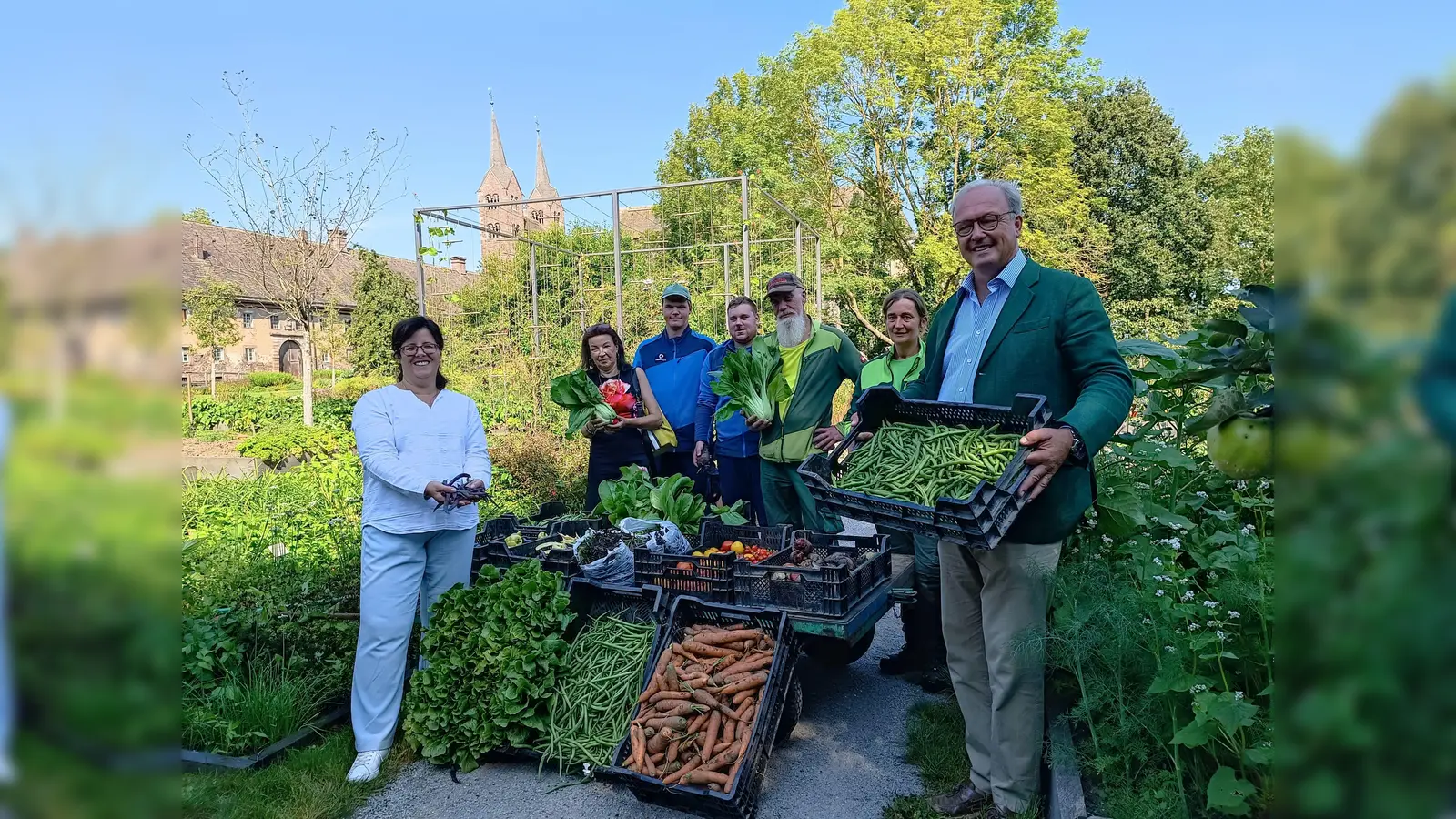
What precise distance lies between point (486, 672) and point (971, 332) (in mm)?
2864

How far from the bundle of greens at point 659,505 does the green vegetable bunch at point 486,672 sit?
1.08 metres

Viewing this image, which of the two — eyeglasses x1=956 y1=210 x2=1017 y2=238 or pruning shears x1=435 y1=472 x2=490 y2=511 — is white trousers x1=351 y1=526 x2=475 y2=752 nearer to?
pruning shears x1=435 y1=472 x2=490 y2=511

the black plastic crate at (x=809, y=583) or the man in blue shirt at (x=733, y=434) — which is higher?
the man in blue shirt at (x=733, y=434)

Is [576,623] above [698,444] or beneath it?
beneath

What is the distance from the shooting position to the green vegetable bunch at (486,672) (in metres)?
4.06

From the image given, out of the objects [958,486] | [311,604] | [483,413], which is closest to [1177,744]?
[958,486]

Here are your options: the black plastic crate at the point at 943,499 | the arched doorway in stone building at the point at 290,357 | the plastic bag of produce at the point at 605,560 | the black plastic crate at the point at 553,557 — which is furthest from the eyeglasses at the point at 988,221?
the arched doorway in stone building at the point at 290,357

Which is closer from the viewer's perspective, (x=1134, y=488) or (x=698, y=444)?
(x=1134, y=488)

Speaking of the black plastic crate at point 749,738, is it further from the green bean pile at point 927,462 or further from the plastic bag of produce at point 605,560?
the green bean pile at point 927,462

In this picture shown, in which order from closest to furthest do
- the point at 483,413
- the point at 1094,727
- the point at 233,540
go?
1. the point at 1094,727
2. the point at 233,540
3. the point at 483,413

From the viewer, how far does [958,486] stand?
2.90 metres

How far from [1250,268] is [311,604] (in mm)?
5010

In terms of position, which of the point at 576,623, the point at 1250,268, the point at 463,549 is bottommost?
the point at 576,623
